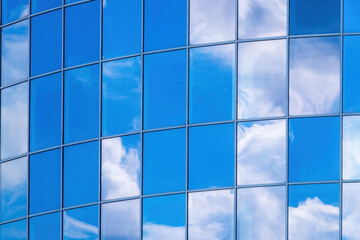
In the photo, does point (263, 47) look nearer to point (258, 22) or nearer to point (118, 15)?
point (258, 22)

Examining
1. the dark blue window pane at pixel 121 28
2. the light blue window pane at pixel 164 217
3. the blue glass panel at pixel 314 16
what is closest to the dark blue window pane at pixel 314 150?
the blue glass panel at pixel 314 16

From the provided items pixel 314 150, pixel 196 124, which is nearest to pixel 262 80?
pixel 196 124

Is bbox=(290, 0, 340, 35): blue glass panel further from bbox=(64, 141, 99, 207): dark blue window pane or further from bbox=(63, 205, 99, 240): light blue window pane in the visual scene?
bbox=(63, 205, 99, 240): light blue window pane

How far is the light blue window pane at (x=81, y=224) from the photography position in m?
28.2

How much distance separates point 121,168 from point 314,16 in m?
7.34

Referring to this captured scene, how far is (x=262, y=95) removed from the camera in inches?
1074

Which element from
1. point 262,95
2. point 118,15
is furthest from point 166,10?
point 262,95

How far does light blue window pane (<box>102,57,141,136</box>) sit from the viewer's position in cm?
2825

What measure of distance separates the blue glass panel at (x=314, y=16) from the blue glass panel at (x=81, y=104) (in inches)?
249

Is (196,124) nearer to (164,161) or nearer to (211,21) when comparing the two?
(164,161)

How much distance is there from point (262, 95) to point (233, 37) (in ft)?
6.45

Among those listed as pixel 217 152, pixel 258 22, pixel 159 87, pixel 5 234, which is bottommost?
pixel 5 234

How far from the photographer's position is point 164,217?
2747cm

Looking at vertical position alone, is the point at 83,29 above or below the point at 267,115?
above
